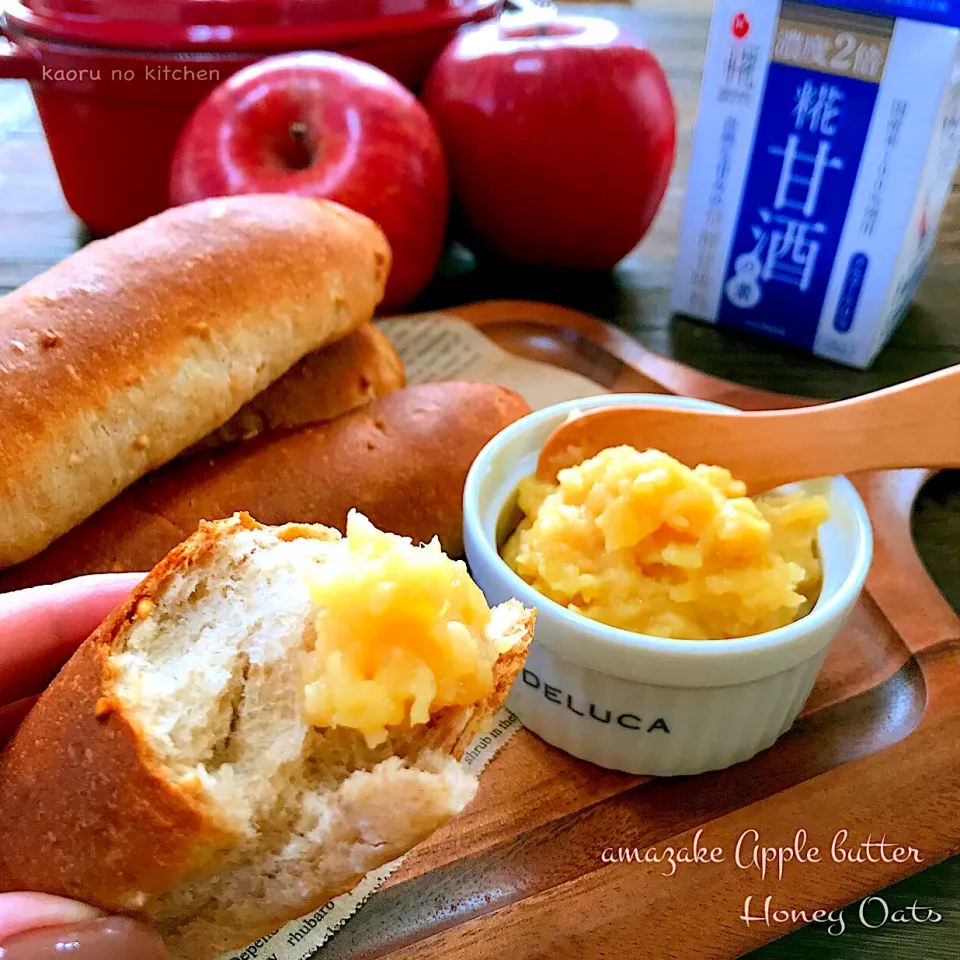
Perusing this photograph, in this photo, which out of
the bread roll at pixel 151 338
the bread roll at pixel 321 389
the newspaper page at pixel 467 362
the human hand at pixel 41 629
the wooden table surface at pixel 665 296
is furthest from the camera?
the newspaper page at pixel 467 362

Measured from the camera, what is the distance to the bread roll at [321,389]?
3.38 ft

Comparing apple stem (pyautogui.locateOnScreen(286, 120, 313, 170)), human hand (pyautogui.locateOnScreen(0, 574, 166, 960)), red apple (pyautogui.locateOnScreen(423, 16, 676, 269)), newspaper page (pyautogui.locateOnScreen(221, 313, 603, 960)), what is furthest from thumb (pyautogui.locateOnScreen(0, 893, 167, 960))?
red apple (pyautogui.locateOnScreen(423, 16, 676, 269))

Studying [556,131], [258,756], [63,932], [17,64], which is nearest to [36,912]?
[63,932]

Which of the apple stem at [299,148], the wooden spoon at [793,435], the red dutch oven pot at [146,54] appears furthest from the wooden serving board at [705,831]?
the red dutch oven pot at [146,54]

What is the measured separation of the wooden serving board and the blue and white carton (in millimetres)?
515

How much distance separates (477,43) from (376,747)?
1299 mm

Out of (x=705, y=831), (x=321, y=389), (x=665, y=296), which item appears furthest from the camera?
(x=665, y=296)

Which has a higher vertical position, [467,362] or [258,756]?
[258,756]

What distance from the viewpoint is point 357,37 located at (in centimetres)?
151

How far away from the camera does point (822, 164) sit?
123 centimetres

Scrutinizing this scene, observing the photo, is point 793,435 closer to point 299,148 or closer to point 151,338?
point 151,338

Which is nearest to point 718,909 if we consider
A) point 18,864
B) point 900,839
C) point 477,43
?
point 900,839

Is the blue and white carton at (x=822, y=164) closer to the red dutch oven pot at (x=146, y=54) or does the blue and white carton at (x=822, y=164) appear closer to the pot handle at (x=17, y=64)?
the red dutch oven pot at (x=146, y=54)

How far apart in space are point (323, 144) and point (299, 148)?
0.05 m
